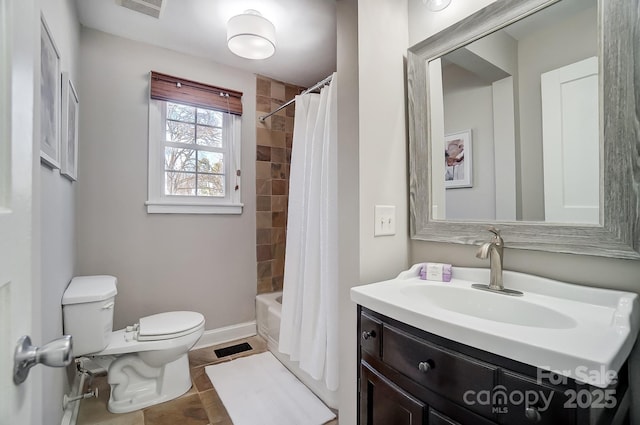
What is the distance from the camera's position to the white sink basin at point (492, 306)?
864mm

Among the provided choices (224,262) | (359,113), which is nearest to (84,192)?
(224,262)

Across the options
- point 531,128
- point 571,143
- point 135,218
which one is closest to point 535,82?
point 531,128

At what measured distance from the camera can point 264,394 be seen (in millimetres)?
1716

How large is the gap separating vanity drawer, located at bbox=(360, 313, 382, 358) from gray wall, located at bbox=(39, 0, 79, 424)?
109cm

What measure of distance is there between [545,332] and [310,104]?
163cm

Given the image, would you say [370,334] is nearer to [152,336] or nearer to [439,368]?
[439,368]

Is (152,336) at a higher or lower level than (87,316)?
lower

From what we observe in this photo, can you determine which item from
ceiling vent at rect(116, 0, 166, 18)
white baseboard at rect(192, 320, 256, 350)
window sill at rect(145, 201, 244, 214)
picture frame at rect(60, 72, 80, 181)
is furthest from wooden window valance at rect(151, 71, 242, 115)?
white baseboard at rect(192, 320, 256, 350)

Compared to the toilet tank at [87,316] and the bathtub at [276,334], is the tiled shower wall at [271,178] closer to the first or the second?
the bathtub at [276,334]

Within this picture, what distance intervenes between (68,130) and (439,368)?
1.98 metres

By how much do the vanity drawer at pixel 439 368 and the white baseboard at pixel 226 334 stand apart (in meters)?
1.88

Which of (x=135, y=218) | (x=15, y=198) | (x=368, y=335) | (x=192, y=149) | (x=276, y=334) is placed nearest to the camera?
(x=15, y=198)

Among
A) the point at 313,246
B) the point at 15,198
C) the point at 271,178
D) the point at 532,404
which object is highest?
the point at 271,178

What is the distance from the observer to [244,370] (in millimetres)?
1974
